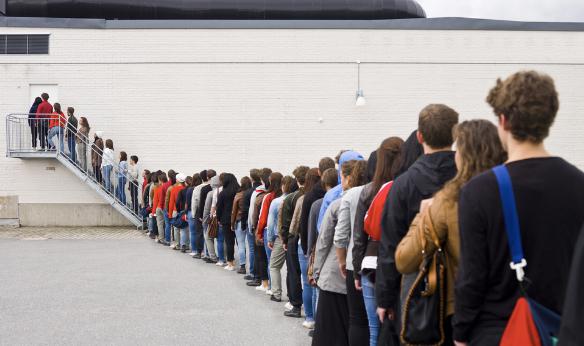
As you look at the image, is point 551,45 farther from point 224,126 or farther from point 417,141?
point 417,141

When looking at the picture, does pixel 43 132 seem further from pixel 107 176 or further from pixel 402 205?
pixel 402 205

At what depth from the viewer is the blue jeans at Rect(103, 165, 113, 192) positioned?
2023 centimetres

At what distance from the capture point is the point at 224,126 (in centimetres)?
2170

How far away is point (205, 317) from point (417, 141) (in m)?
5.07

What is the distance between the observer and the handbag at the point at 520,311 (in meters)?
2.70

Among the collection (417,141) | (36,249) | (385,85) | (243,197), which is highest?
(385,85)

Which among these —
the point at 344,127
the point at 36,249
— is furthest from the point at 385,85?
the point at 36,249

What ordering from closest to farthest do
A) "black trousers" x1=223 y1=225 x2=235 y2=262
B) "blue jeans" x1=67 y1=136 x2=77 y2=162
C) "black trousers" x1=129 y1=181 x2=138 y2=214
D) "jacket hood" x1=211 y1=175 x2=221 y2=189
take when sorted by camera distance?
"black trousers" x1=223 y1=225 x2=235 y2=262 < "jacket hood" x1=211 y1=175 x2=221 y2=189 < "blue jeans" x1=67 y1=136 x2=77 y2=162 < "black trousers" x1=129 y1=181 x2=138 y2=214

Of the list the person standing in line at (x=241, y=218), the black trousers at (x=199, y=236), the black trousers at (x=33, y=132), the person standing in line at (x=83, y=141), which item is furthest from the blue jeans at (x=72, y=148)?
the person standing in line at (x=241, y=218)

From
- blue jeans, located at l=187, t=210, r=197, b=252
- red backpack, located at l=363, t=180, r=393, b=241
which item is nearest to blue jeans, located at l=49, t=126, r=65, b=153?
blue jeans, located at l=187, t=210, r=197, b=252

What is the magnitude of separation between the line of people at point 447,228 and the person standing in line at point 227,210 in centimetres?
613

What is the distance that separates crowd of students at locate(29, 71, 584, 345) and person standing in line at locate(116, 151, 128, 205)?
47.4 feet

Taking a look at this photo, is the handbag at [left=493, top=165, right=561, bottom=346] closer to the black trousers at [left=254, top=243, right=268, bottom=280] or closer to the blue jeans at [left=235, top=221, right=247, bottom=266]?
the black trousers at [left=254, top=243, right=268, bottom=280]

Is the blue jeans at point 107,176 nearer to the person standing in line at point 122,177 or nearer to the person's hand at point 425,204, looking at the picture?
the person standing in line at point 122,177
